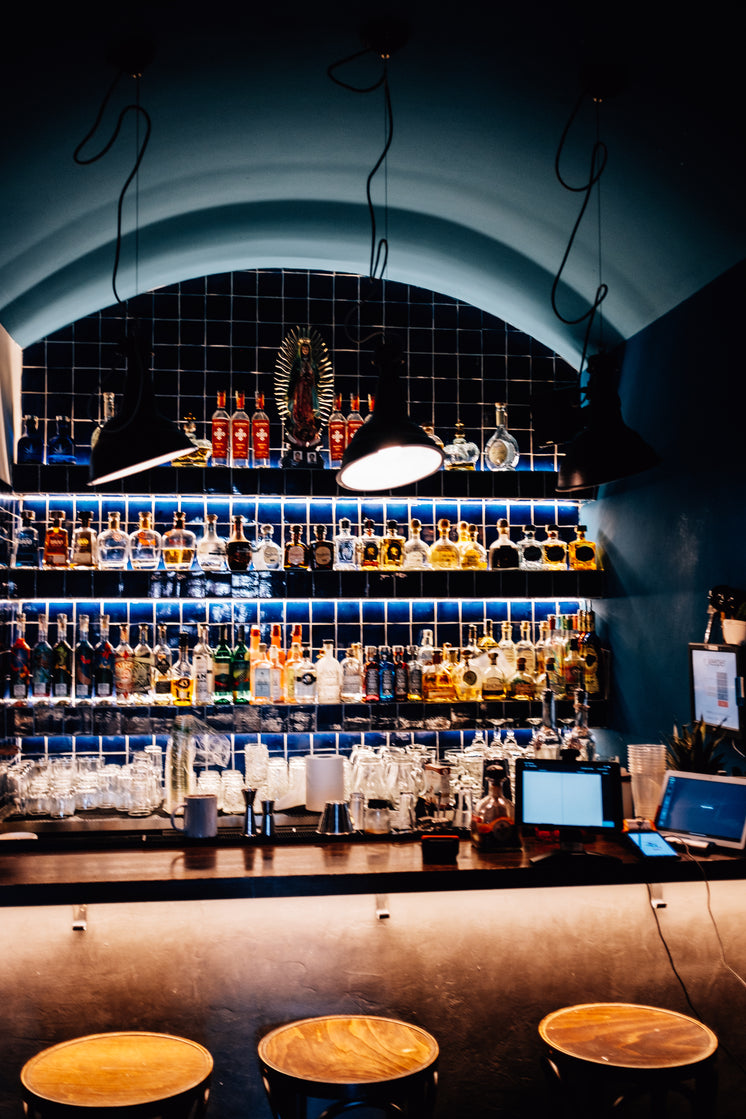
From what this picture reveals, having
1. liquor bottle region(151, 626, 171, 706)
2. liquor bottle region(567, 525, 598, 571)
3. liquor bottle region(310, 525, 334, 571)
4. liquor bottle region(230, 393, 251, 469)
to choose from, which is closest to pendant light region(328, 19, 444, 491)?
liquor bottle region(310, 525, 334, 571)

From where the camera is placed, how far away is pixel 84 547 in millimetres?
4734

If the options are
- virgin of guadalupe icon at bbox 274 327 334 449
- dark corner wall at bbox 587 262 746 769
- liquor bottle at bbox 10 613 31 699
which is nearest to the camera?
dark corner wall at bbox 587 262 746 769

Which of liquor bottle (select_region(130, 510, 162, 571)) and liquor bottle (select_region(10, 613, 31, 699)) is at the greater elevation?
liquor bottle (select_region(130, 510, 162, 571))

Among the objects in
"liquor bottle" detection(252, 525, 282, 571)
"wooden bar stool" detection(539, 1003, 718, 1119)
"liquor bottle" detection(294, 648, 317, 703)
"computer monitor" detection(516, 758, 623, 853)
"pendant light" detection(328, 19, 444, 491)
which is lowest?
"wooden bar stool" detection(539, 1003, 718, 1119)

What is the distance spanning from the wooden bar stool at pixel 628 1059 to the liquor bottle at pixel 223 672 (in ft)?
8.41

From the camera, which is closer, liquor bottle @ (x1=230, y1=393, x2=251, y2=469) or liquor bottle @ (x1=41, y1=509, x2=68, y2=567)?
liquor bottle @ (x1=41, y1=509, x2=68, y2=567)

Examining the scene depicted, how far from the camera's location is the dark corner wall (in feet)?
12.1

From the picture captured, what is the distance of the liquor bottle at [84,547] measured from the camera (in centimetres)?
473

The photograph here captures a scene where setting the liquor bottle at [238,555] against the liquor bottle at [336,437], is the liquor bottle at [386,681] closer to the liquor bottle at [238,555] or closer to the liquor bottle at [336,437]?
the liquor bottle at [238,555]

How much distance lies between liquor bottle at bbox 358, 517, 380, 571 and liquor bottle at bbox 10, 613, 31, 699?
1.75 meters

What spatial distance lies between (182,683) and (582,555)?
7.35 feet

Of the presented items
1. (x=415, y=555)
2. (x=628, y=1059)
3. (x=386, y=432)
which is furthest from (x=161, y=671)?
(x=628, y=1059)

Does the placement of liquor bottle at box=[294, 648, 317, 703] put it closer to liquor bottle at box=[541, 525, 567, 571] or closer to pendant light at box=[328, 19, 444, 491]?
liquor bottle at box=[541, 525, 567, 571]

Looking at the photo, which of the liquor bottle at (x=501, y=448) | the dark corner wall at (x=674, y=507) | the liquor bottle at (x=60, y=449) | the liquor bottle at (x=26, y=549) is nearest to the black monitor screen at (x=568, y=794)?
the dark corner wall at (x=674, y=507)
